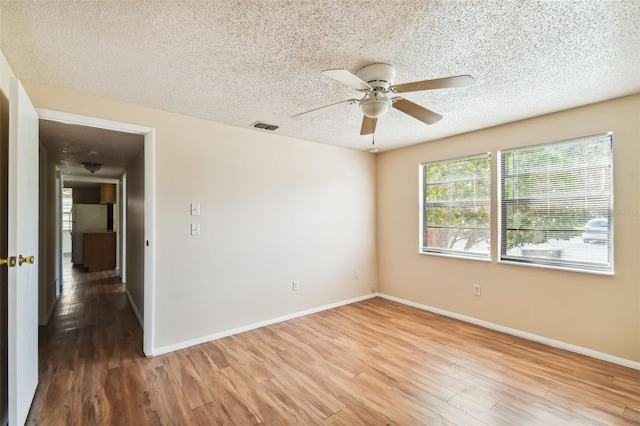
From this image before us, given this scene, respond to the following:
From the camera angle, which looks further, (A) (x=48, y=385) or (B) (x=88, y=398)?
(A) (x=48, y=385)

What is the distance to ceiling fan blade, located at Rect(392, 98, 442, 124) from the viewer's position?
207 cm

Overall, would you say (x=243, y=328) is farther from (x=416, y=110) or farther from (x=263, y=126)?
(x=416, y=110)

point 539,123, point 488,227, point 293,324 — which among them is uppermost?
point 539,123

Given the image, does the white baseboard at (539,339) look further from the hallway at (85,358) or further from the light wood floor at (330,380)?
the hallway at (85,358)

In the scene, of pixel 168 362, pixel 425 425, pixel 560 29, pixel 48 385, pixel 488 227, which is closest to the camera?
pixel 560 29

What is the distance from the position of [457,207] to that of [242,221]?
2.75 m

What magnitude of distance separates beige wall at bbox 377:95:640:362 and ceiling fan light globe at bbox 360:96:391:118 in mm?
2092

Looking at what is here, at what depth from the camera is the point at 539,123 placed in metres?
3.07

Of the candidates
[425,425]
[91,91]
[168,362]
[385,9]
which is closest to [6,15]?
[91,91]

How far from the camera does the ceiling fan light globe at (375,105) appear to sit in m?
2.01

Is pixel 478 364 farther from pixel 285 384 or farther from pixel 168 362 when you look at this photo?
pixel 168 362

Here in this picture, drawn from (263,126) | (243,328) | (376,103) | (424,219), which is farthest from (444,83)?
(243,328)

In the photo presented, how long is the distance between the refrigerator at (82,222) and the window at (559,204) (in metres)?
9.35

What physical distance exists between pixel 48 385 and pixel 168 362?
0.82 m
